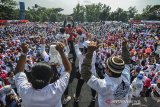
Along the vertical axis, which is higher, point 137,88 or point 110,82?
point 110,82

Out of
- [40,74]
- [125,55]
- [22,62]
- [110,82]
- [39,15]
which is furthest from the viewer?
[39,15]

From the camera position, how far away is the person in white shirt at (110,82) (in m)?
2.86

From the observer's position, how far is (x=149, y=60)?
39.9 feet

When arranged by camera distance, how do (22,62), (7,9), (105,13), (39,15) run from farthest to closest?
(39,15) < (105,13) < (7,9) < (22,62)

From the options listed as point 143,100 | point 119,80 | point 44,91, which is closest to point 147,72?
point 143,100

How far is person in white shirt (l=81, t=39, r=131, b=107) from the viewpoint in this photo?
2.86 meters

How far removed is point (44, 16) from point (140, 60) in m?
97.4

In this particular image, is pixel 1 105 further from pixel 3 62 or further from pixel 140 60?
pixel 140 60

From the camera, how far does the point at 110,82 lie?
2934mm

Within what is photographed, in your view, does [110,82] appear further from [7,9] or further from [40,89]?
[7,9]

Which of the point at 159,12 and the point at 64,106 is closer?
the point at 64,106

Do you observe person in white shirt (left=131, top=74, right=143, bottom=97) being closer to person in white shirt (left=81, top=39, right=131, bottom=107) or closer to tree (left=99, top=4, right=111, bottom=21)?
person in white shirt (left=81, top=39, right=131, bottom=107)

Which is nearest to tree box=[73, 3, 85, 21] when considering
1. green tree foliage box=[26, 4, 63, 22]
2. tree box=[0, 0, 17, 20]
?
green tree foliage box=[26, 4, 63, 22]

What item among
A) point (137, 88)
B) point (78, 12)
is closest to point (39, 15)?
point (78, 12)
